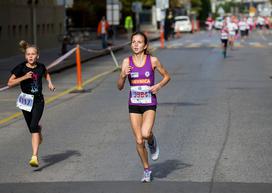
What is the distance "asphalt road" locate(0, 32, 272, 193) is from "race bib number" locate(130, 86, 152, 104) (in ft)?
2.89

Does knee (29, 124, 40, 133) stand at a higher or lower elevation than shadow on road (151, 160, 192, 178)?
higher

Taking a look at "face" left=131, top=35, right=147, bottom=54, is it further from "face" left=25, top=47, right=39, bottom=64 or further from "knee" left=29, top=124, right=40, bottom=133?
"knee" left=29, top=124, right=40, bottom=133

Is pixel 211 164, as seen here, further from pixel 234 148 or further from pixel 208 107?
pixel 208 107

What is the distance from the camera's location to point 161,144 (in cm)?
1130

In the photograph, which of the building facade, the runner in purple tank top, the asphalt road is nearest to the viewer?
the runner in purple tank top

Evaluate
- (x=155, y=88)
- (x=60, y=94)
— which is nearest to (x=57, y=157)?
(x=155, y=88)

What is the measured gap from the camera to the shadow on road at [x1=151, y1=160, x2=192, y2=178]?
9125 mm

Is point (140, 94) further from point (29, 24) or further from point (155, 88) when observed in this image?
point (29, 24)

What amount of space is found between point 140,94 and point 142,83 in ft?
0.39

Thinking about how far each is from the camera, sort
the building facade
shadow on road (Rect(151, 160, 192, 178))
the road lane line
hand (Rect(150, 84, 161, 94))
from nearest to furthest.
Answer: hand (Rect(150, 84, 161, 94)), shadow on road (Rect(151, 160, 192, 178)), the road lane line, the building facade

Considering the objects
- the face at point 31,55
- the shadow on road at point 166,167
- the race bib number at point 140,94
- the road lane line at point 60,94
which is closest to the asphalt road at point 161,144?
the shadow on road at point 166,167

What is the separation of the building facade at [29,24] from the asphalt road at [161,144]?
472 inches

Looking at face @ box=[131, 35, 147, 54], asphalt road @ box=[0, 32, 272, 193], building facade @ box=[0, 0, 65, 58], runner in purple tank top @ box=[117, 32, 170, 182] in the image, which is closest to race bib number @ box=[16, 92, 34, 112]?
Result: asphalt road @ box=[0, 32, 272, 193]

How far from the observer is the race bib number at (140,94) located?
845 cm
